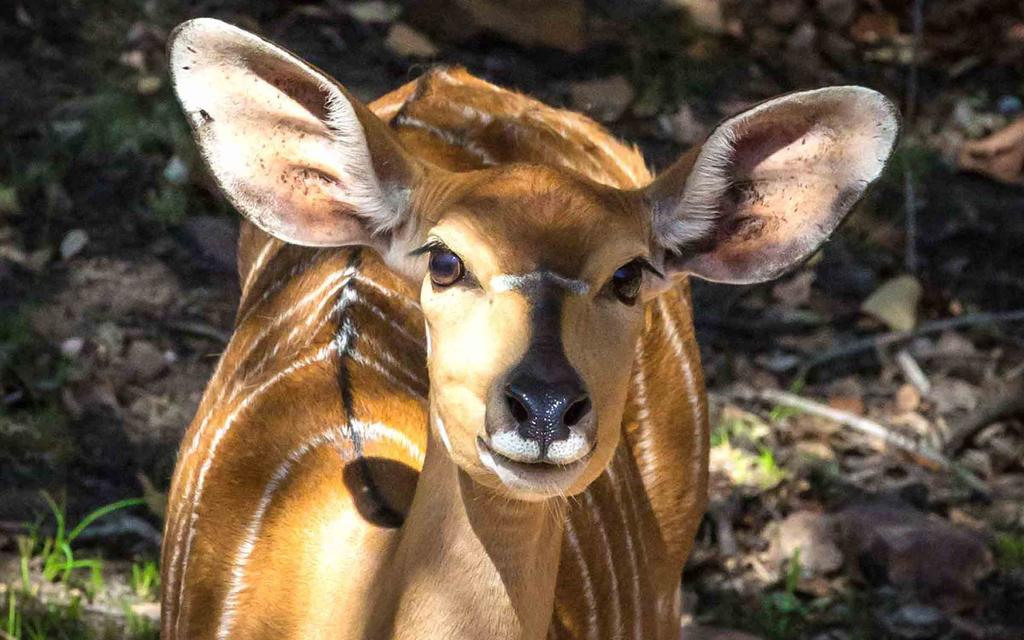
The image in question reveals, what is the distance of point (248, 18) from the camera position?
6.57m

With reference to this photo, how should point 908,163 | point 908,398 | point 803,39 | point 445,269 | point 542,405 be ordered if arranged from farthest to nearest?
point 803,39 < point 908,163 < point 908,398 < point 445,269 < point 542,405

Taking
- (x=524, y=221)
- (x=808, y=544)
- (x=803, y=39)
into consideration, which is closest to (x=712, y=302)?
(x=808, y=544)

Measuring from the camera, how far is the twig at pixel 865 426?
498 centimetres

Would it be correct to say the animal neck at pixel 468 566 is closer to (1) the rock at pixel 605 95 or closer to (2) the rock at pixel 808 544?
(2) the rock at pixel 808 544

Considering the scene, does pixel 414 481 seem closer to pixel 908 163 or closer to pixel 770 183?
pixel 770 183

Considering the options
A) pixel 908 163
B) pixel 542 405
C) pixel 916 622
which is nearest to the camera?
pixel 542 405

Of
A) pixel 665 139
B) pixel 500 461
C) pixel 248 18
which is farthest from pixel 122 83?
pixel 500 461

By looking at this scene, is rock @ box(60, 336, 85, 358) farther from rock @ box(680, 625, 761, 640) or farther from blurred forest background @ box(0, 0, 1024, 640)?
rock @ box(680, 625, 761, 640)

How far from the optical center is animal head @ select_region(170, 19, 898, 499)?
243cm

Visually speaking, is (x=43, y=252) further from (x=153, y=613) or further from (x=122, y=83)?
(x=153, y=613)

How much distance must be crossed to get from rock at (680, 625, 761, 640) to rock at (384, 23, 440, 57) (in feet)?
9.31

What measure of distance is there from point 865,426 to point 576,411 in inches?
112

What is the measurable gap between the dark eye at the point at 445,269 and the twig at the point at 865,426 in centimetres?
267

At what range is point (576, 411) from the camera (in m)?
2.39
